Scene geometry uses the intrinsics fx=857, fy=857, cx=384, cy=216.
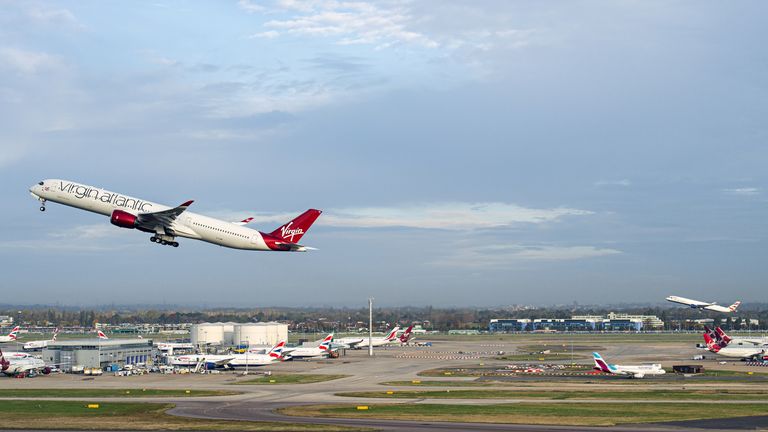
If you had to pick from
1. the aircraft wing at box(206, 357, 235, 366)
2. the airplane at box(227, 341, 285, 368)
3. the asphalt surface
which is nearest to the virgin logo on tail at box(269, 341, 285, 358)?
the airplane at box(227, 341, 285, 368)

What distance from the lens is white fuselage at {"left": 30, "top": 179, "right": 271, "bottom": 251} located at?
91812 mm

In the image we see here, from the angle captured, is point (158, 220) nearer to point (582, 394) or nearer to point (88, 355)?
point (582, 394)

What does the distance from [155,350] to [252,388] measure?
68164 mm

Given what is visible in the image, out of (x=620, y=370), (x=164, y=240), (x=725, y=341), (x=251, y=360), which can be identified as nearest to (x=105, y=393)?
(x=164, y=240)

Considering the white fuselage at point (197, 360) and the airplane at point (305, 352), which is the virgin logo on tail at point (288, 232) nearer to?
the white fuselage at point (197, 360)

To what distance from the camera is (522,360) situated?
169 meters

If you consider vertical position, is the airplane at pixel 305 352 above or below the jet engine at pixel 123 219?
below

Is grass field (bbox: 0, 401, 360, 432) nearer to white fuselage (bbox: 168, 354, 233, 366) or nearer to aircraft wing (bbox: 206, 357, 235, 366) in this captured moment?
white fuselage (bbox: 168, 354, 233, 366)

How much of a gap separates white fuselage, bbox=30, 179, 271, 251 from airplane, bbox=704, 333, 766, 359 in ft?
339

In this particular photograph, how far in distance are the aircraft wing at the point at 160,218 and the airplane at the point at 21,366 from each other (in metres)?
54.4

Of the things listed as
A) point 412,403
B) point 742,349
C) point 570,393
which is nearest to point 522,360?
point 742,349

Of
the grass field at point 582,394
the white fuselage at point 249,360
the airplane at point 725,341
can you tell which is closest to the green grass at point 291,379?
the white fuselage at point 249,360

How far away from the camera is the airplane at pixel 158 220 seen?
295ft

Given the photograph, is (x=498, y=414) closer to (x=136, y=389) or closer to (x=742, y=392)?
(x=742, y=392)
